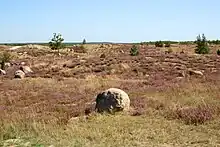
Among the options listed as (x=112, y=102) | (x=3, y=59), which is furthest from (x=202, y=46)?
(x=112, y=102)

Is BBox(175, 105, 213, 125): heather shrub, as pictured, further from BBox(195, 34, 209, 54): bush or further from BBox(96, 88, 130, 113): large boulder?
BBox(195, 34, 209, 54): bush

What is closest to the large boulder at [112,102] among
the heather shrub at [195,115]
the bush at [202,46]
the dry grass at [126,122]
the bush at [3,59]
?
the dry grass at [126,122]

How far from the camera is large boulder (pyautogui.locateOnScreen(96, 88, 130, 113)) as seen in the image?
45.5 feet

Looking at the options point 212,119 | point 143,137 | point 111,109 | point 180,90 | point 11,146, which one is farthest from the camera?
point 180,90

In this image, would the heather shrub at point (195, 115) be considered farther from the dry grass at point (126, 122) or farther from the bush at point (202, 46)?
the bush at point (202, 46)

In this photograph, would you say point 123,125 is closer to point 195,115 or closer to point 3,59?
point 195,115

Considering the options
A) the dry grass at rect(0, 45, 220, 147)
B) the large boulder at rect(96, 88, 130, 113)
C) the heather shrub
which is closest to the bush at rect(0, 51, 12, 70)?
the dry grass at rect(0, 45, 220, 147)

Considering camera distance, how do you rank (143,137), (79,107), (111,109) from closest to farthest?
(143,137)
(111,109)
(79,107)

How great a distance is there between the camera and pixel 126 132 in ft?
34.3

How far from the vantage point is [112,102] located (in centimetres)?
1394

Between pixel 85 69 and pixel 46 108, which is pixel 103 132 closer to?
pixel 46 108

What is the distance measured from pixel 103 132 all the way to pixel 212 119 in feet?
11.8

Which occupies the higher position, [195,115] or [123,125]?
[195,115]

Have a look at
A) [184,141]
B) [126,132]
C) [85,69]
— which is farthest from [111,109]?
[85,69]
